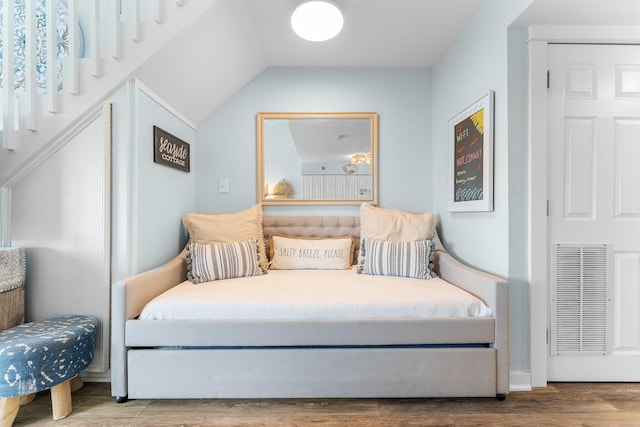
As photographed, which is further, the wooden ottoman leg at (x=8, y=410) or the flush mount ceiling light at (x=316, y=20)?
the flush mount ceiling light at (x=316, y=20)

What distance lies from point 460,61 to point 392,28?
52cm

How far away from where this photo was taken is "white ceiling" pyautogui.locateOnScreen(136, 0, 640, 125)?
66.6 inches

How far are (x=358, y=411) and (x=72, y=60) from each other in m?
2.30

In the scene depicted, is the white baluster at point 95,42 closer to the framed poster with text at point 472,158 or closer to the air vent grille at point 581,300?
the framed poster with text at point 472,158

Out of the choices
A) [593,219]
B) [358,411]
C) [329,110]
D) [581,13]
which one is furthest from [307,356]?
[581,13]

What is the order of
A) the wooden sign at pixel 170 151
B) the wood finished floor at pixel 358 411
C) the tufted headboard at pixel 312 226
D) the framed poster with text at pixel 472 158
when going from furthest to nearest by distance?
1. the tufted headboard at pixel 312 226
2. the wooden sign at pixel 170 151
3. the framed poster with text at pixel 472 158
4. the wood finished floor at pixel 358 411

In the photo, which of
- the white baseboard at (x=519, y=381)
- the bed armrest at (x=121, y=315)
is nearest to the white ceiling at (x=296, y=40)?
the bed armrest at (x=121, y=315)

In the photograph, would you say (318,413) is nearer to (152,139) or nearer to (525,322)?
(525,322)

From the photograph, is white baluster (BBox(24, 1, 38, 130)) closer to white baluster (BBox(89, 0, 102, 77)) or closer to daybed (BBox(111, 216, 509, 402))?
white baluster (BBox(89, 0, 102, 77))

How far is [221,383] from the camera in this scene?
155cm

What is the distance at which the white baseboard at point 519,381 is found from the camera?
1710 millimetres

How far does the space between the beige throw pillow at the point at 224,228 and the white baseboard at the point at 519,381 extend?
1630 millimetres

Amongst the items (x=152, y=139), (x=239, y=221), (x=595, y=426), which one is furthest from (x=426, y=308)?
(x=152, y=139)

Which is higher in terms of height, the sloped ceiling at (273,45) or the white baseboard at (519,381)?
the sloped ceiling at (273,45)
